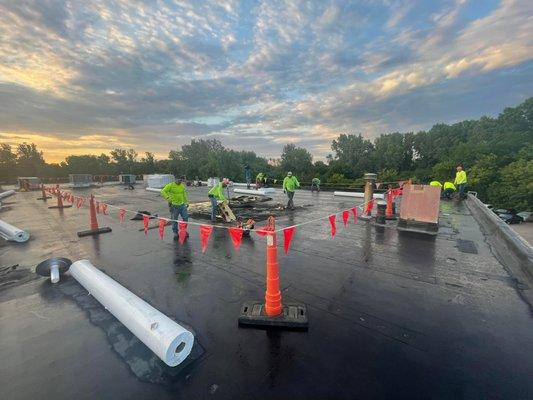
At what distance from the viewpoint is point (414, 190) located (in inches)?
351

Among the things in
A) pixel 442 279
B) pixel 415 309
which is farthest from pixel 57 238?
pixel 442 279

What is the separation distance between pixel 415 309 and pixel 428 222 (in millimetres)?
5601

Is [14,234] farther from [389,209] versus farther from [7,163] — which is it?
[7,163]

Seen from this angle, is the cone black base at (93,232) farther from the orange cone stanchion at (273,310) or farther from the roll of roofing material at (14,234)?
the orange cone stanchion at (273,310)

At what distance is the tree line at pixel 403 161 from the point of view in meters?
36.8

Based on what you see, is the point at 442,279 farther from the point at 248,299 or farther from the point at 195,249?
the point at 195,249

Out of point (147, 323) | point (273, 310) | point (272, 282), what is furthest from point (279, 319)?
point (147, 323)

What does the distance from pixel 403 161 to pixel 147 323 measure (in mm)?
62049

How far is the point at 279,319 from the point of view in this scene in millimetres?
3750

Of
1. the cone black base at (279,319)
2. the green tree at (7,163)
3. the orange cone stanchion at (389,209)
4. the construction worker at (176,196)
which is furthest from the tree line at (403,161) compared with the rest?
the cone black base at (279,319)

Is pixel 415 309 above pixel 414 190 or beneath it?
beneath

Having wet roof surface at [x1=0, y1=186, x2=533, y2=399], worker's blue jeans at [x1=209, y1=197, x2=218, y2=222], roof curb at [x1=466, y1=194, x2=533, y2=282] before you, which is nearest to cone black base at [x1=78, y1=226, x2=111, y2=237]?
wet roof surface at [x1=0, y1=186, x2=533, y2=399]

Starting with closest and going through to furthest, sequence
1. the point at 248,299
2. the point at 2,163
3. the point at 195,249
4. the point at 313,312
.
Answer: the point at 313,312
the point at 248,299
the point at 195,249
the point at 2,163

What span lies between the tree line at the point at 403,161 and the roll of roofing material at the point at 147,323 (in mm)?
26870
